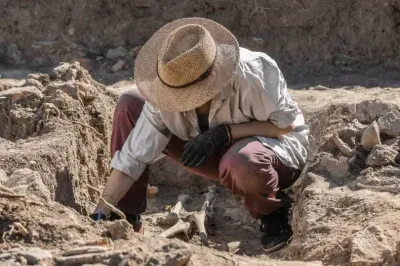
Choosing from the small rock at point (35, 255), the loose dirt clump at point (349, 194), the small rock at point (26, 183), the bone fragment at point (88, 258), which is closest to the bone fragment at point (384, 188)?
the loose dirt clump at point (349, 194)

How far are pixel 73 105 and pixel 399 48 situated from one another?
3514 mm

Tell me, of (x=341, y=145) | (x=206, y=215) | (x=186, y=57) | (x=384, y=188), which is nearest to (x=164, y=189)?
(x=206, y=215)

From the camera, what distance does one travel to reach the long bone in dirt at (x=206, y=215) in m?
5.61

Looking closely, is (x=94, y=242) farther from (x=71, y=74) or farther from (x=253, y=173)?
(x=71, y=74)

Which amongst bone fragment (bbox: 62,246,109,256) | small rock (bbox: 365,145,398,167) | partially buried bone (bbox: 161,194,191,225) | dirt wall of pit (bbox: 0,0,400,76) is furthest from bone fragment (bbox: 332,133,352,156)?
dirt wall of pit (bbox: 0,0,400,76)

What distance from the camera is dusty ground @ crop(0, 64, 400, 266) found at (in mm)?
3793

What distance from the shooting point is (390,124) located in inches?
222

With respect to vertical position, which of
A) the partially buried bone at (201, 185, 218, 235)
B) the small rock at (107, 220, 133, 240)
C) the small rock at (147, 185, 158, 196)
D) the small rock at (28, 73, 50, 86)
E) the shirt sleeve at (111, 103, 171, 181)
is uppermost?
the small rock at (107, 220, 133, 240)

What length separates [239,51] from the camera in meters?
4.78

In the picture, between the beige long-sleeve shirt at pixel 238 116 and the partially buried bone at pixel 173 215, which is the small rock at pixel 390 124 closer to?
the beige long-sleeve shirt at pixel 238 116

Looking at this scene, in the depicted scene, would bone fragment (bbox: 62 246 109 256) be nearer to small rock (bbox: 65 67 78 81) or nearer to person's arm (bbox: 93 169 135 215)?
person's arm (bbox: 93 169 135 215)

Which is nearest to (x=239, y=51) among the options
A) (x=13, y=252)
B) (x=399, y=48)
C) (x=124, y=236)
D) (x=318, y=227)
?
(x=318, y=227)

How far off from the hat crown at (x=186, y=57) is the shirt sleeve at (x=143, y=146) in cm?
39

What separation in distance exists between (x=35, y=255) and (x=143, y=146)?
1.56 metres
